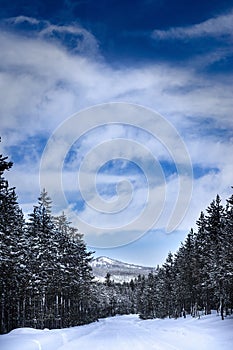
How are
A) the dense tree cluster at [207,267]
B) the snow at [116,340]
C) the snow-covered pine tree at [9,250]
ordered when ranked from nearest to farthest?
1. the snow at [116,340]
2. the snow-covered pine tree at [9,250]
3. the dense tree cluster at [207,267]

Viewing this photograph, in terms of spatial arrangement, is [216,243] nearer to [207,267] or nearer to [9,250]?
[207,267]

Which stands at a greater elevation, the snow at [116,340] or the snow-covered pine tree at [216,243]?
the snow-covered pine tree at [216,243]

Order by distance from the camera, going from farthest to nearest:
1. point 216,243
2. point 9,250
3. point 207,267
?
1. point 207,267
2. point 216,243
3. point 9,250

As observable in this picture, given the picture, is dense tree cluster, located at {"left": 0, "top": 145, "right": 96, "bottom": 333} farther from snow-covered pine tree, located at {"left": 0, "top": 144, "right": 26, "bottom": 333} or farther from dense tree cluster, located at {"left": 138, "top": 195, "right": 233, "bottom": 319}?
dense tree cluster, located at {"left": 138, "top": 195, "right": 233, "bottom": 319}

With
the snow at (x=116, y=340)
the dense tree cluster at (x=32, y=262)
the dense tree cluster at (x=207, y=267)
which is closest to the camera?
the snow at (x=116, y=340)

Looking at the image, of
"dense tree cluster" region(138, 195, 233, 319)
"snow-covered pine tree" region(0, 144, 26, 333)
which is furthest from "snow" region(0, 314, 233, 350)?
"dense tree cluster" region(138, 195, 233, 319)

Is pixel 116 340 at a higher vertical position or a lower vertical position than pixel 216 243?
lower

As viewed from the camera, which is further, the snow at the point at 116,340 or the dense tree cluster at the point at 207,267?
the dense tree cluster at the point at 207,267

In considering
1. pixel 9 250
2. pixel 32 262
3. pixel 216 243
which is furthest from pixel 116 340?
pixel 216 243

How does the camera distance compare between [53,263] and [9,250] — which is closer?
[9,250]

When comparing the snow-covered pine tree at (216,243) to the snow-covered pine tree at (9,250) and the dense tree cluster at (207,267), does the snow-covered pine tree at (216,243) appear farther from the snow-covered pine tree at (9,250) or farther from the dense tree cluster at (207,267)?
the snow-covered pine tree at (9,250)

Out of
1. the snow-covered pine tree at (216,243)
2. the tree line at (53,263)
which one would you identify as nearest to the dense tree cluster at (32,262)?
the tree line at (53,263)

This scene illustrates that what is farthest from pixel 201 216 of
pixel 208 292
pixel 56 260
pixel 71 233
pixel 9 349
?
pixel 9 349

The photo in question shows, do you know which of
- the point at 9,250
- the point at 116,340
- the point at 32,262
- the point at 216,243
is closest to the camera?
the point at 116,340
